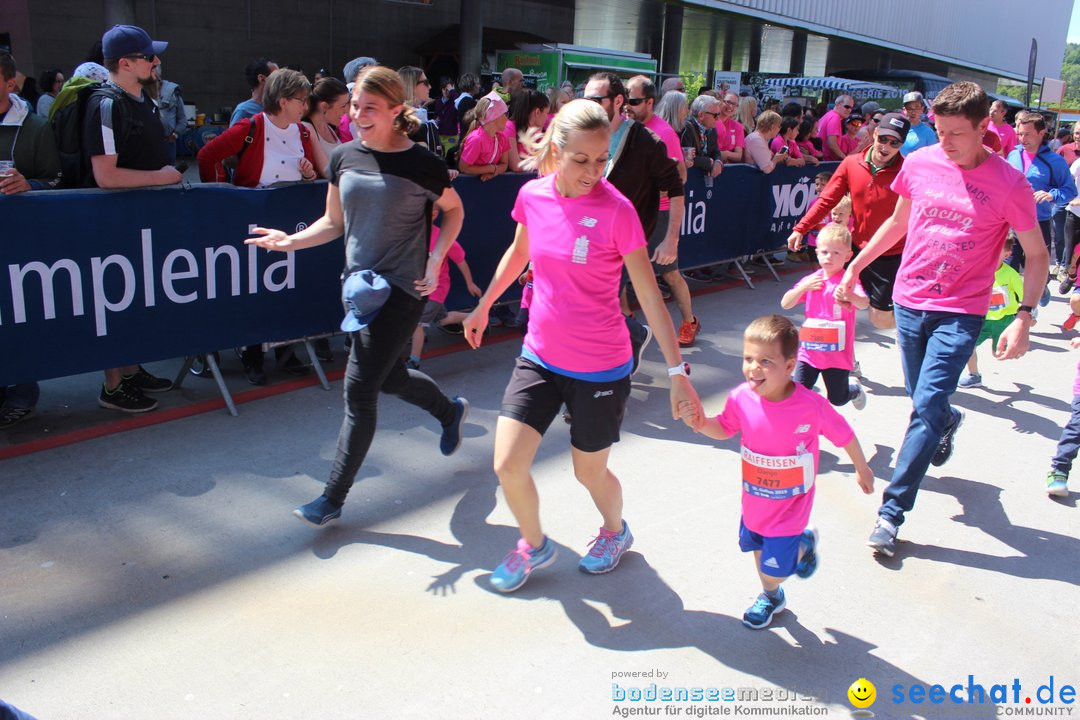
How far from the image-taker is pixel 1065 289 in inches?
425

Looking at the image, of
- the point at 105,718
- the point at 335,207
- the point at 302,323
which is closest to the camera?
the point at 105,718

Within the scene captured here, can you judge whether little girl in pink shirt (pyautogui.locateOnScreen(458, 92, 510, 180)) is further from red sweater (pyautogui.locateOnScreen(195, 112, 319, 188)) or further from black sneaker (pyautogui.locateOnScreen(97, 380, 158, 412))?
black sneaker (pyautogui.locateOnScreen(97, 380, 158, 412))

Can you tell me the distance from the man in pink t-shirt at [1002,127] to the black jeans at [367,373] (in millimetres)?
9974

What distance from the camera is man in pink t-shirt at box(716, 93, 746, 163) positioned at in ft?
34.1

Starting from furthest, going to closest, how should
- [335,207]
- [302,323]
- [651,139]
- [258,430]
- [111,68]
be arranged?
[302,323] < [651,139] < [258,430] < [111,68] < [335,207]

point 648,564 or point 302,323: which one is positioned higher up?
point 302,323


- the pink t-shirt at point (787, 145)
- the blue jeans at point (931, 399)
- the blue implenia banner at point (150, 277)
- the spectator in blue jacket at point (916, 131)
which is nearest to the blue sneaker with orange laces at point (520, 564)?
the blue jeans at point (931, 399)

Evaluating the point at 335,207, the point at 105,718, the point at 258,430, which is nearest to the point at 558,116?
the point at 335,207

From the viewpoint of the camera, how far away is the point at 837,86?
2889 cm

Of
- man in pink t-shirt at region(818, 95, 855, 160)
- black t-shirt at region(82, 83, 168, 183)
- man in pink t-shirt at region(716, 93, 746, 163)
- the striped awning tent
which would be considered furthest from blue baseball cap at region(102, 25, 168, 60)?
the striped awning tent

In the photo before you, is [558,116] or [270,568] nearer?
[558,116]

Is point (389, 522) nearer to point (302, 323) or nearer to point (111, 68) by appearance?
point (302, 323)

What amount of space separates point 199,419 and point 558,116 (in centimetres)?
332

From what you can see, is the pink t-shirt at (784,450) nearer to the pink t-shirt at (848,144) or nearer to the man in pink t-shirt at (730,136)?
the man in pink t-shirt at (730,136)
